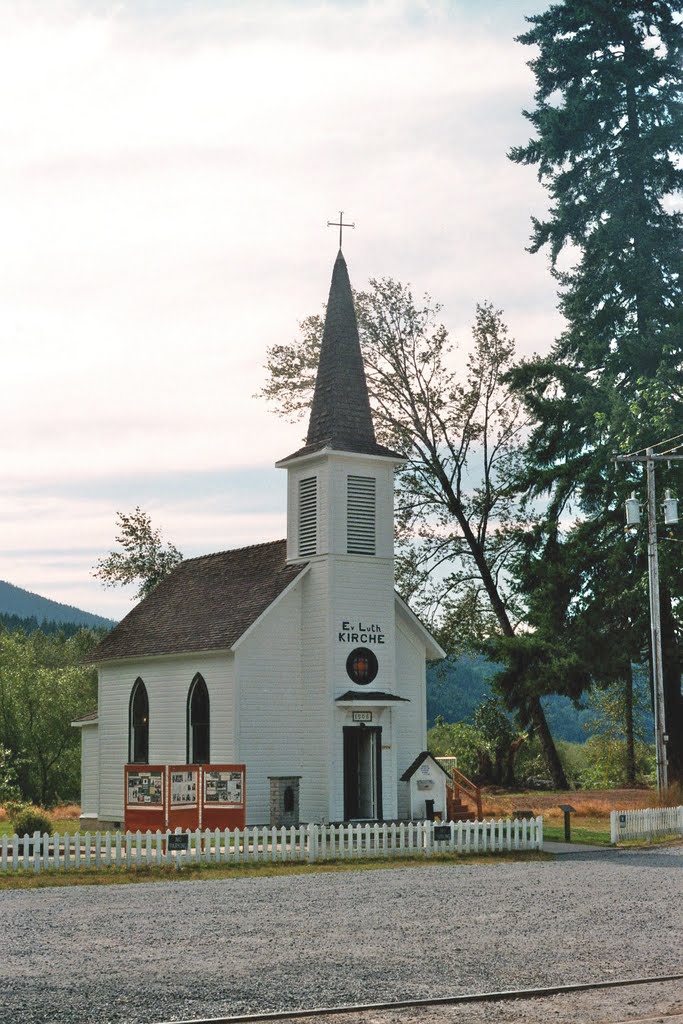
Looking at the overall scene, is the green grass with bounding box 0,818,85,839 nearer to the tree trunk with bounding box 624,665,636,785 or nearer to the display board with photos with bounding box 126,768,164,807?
the display board with photos with bounding box 126,768,164,807

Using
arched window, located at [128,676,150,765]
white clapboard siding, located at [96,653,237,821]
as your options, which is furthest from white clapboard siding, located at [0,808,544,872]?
arched window, located at [128,676,150,765]

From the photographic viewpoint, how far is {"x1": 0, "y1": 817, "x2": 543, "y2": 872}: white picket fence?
2256 cm

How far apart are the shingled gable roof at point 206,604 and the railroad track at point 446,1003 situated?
20.5 metres

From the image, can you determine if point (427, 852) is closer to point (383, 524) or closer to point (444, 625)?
point (383, 524)

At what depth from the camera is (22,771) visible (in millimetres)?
68312

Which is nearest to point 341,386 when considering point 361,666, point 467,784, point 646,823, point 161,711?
point 361,666

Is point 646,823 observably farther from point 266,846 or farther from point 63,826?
point 63,826

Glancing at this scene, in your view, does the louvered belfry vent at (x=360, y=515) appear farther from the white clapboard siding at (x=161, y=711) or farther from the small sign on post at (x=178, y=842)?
Result: the small sign on post at (x=178, y=842)

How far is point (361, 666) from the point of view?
32594 mm

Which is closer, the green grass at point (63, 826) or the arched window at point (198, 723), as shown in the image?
the arched window at point (198, 723)

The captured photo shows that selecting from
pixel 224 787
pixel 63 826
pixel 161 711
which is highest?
pixel 161 711

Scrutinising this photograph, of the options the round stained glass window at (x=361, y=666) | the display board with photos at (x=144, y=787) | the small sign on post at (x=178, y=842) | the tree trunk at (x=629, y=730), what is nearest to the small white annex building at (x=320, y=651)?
the round stained glass window at (x=361, y=666)

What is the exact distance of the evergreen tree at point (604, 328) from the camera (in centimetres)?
4153

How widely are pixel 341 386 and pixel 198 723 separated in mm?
10136
